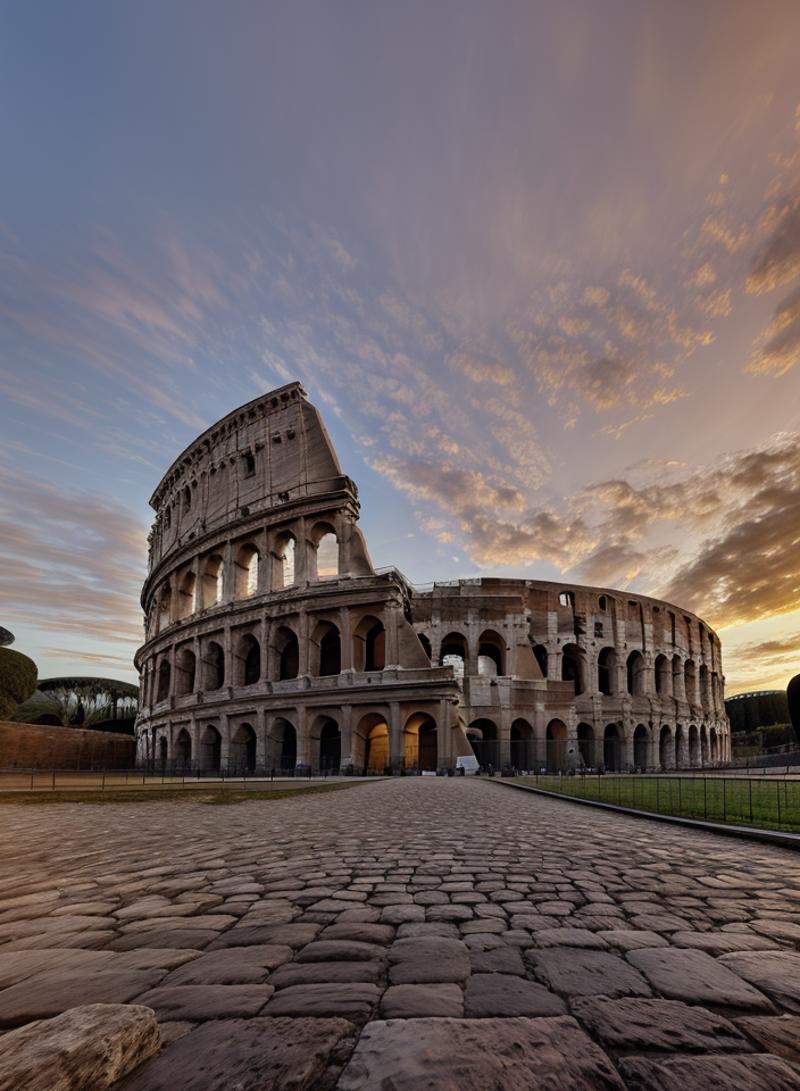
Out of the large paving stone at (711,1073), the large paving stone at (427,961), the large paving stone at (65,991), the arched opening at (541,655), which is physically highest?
the arched opening at (541,655)

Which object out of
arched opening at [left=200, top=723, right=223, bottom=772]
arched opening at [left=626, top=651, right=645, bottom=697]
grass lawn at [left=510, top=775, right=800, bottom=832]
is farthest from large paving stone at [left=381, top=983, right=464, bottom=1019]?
arched opening at [left=626, top=651, right=645, bottom=697]

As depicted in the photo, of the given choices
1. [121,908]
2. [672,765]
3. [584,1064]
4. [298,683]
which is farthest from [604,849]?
[672,765]

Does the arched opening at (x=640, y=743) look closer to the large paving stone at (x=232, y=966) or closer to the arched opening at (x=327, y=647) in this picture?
the arched opening at (x=327, y=647)

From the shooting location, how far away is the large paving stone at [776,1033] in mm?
1657

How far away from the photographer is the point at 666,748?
50250 millimetres

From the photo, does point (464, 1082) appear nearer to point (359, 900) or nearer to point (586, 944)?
point (586, 944)

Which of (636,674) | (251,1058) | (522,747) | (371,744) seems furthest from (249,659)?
(251,1058)

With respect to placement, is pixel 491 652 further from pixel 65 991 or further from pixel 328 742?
pixel 65 991

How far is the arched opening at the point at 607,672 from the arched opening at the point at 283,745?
2529 cm

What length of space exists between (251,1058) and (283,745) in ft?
120

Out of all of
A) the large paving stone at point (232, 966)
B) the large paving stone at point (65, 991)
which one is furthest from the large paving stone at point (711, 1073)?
the large paving stone at point (65, 991)

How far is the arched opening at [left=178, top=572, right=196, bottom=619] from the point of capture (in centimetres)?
4519

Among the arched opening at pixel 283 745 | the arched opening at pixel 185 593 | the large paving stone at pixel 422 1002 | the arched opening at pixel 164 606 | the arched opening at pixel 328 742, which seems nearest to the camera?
the large paving stone at pixel 422 1002

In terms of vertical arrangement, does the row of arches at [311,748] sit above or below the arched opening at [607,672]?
below
